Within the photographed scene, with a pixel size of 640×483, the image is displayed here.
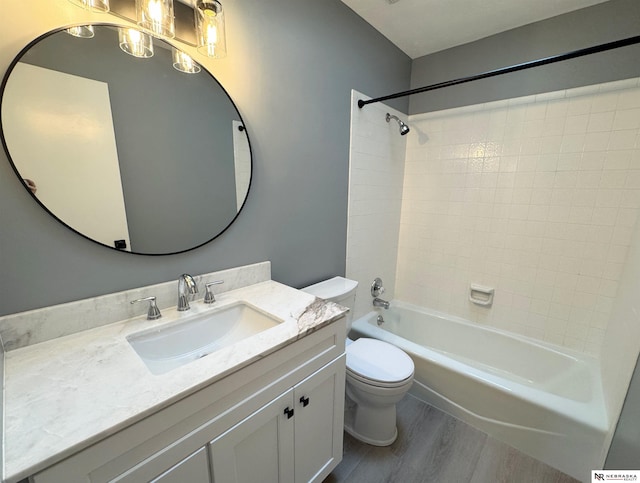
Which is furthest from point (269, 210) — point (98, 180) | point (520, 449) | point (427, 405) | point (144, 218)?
point (520, 449)

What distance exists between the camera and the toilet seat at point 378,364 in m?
1.39

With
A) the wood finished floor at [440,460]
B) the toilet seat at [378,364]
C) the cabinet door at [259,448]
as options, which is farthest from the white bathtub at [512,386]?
the cabinet door at [259,448]

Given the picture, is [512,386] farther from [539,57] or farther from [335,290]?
[539,57]

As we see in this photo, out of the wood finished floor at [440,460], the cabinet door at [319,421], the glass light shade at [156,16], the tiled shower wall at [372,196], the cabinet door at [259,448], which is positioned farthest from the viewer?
the tiled shower wall at [372,196]

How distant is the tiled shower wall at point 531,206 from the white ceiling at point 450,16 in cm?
49

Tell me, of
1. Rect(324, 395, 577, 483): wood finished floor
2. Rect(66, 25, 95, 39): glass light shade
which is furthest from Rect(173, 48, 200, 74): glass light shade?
Rect(324, 395, 577, 483): wood finished floor

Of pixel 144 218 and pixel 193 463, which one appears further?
pixel 144 218

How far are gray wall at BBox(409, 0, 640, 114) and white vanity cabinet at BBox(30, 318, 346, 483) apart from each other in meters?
2.06

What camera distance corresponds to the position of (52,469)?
0.50 m

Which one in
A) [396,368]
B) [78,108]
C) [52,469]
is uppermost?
[78,108]

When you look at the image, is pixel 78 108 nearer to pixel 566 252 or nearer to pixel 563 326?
pixel 566 252

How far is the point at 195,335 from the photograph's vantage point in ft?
3.55

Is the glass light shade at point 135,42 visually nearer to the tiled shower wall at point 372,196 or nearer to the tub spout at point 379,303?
the tiled shower wall at point 372,196

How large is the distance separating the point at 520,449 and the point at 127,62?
261 centimetres
